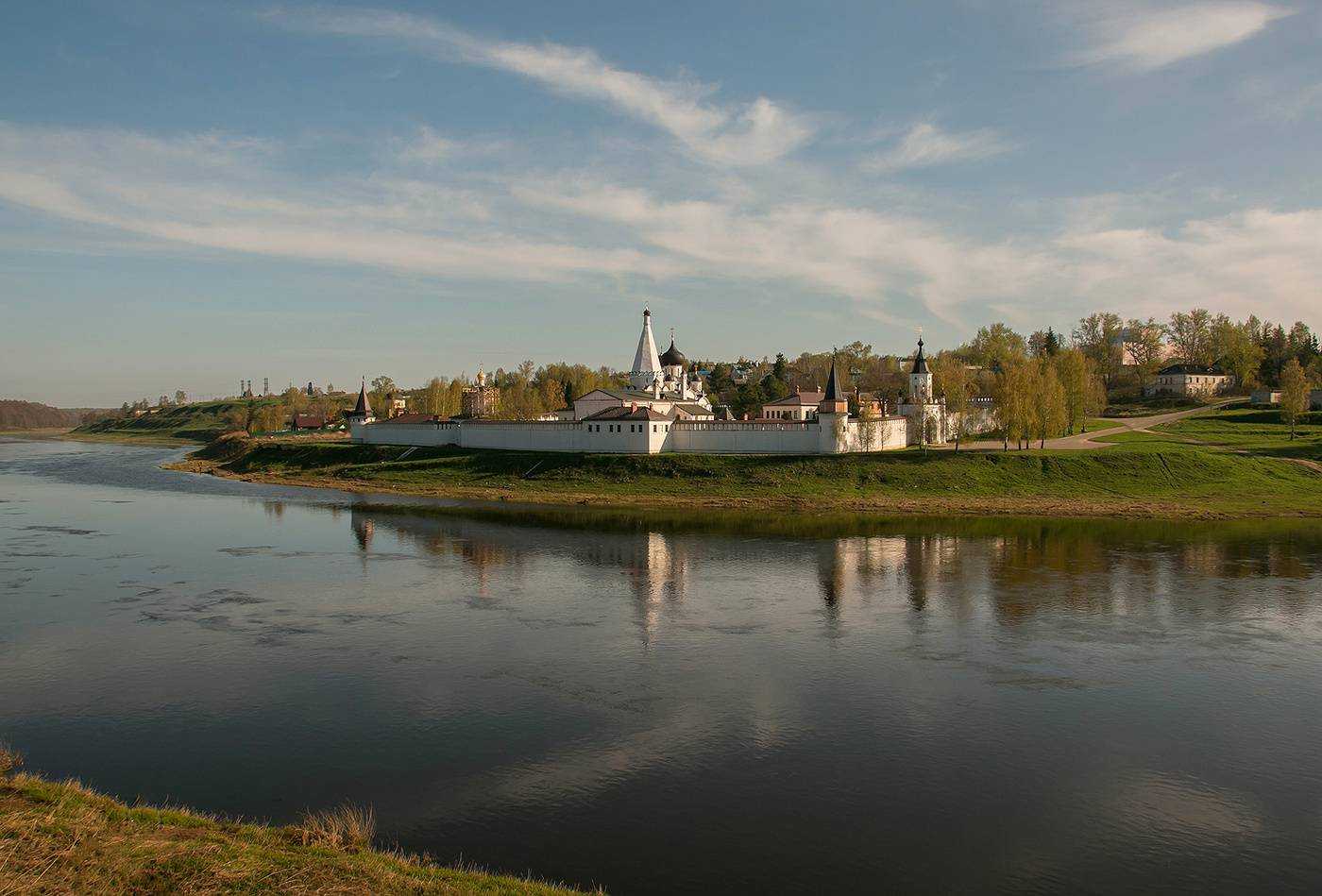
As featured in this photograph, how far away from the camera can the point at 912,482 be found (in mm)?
48594

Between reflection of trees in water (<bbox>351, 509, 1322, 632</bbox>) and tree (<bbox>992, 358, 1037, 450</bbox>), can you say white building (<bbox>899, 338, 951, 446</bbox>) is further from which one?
reflection of trees in water (<bbox>351, 509, 1322, 632</bbox>)

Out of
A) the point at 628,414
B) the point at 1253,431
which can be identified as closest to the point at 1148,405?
the point at 1253,431

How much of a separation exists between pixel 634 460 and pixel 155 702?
39184 mm

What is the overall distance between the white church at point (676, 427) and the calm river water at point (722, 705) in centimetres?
2314

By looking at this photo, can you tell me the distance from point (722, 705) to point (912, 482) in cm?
3488

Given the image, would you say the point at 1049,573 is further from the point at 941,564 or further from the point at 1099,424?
the point at 1099,424

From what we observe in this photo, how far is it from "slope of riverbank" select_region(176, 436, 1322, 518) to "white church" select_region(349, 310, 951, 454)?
1837 mm

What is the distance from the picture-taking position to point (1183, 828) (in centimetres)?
1188

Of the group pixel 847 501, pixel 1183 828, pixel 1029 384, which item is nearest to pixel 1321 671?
pixel 1183 828

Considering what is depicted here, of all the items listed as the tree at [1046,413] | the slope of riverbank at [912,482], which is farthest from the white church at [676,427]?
the tree at [1046,413]

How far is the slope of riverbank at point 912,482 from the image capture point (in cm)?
4384

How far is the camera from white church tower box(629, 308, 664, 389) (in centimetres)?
6994

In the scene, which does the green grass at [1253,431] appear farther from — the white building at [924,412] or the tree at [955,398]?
the white building at [924,412]

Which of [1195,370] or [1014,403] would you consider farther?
[1195,370]
